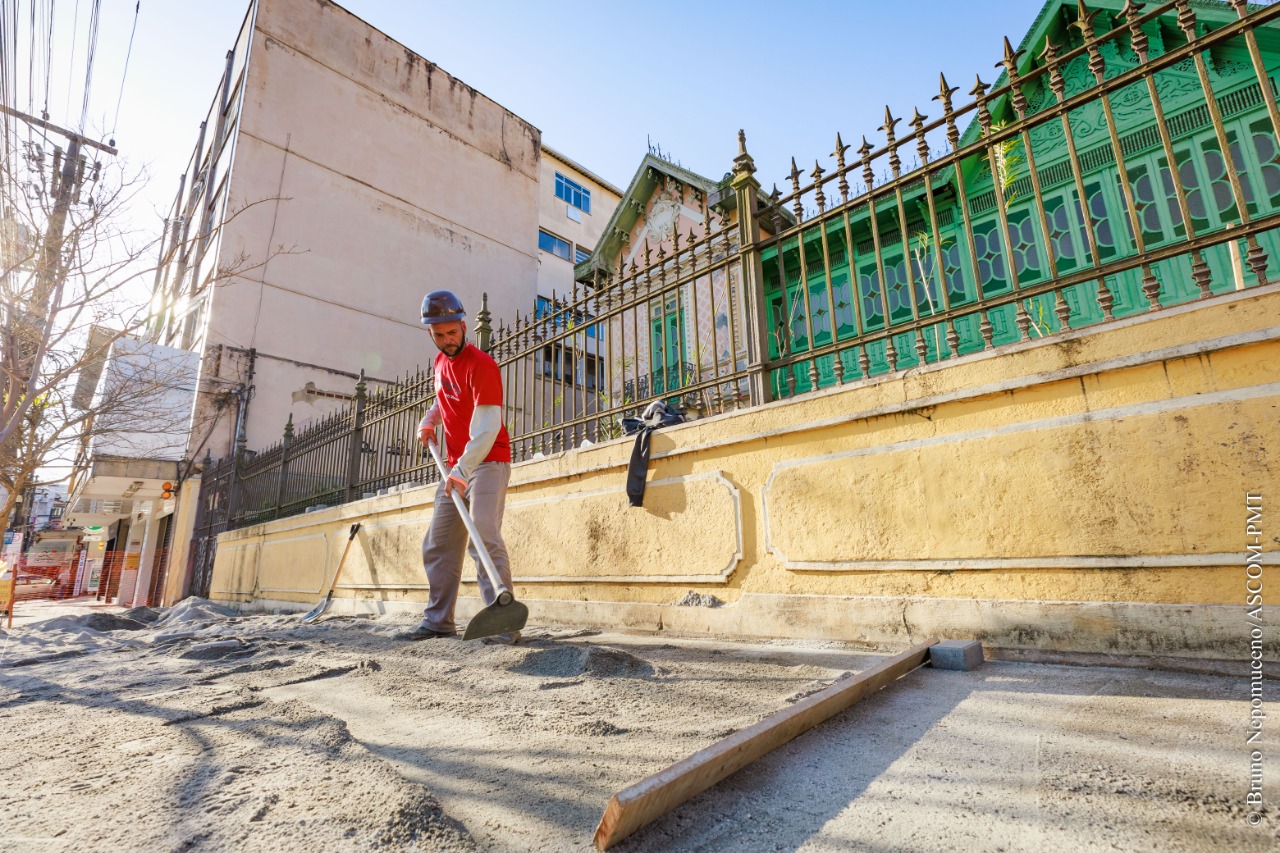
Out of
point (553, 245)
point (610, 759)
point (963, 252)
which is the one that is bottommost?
point (610, 759)

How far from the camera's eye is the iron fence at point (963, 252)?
301cm

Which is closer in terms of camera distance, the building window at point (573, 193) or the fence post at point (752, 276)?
the fence post at point (752, 276)

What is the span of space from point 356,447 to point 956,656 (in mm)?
7293

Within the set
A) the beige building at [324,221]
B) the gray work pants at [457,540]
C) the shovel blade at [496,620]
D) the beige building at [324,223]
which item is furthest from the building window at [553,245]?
the shovel blade at [496,620]

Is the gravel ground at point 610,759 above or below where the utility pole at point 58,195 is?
below

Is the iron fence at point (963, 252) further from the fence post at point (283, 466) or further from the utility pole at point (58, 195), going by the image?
the utility pole at point (58, 195)

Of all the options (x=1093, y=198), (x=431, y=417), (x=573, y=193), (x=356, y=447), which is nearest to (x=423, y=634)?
(x=431, y=417)

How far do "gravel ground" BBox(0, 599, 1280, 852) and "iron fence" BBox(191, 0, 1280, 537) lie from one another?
5.90 feet

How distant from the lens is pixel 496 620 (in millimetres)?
3379

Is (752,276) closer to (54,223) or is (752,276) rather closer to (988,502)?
(988,502)

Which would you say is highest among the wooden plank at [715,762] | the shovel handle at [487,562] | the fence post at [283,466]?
the fence post at [283,466]

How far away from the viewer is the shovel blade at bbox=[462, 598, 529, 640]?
10.8ft

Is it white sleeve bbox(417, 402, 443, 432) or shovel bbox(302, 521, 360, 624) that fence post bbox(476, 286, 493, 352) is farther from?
shovel bbox(302, 521, 360, 624)

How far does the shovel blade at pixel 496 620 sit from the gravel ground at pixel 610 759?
285 mm
